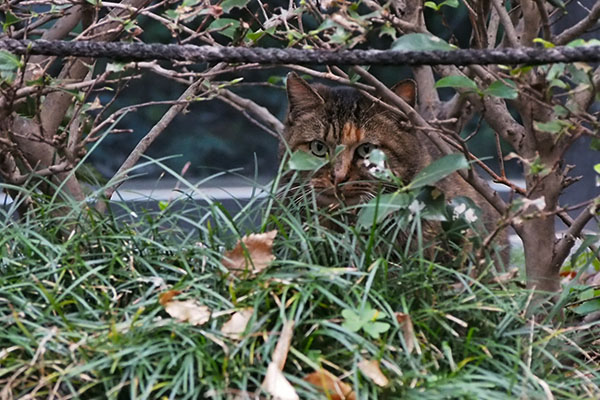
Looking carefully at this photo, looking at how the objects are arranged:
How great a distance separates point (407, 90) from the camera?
2.94 m

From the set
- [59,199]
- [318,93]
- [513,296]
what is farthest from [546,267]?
[59,199]

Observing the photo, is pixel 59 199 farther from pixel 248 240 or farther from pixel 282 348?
pixel 282 348

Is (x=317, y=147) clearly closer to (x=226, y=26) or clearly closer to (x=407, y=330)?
(x=226, y=26)

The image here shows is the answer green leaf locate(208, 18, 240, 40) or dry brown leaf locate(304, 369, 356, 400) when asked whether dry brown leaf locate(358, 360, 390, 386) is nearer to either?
dry brown leaf locate(304, 369, 356, 400)

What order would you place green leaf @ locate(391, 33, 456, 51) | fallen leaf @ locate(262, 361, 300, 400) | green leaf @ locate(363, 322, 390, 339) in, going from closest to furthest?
fallen leaf @ locate(262, 361, 300, 400)
green leaf @ locate(363, 322, 390, 339)
green leaf @ locate(391, 33, 456, 51)

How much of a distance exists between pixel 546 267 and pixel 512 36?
0.64 meters

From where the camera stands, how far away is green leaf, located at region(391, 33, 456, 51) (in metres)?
1.98

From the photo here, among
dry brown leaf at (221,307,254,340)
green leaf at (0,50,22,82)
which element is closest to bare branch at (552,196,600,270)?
dry brown leaf at (221,307,254,340)

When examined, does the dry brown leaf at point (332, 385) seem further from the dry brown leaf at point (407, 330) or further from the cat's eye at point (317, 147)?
the cat's eye at point (317, 147)

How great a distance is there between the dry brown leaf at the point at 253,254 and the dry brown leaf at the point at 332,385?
0.35 m

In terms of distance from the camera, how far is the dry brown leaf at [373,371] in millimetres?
1761

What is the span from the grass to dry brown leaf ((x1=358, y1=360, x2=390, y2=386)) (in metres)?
0.02

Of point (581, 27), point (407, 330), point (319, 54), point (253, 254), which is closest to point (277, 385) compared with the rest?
point (407, 330)

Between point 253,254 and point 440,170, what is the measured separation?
49 cm
